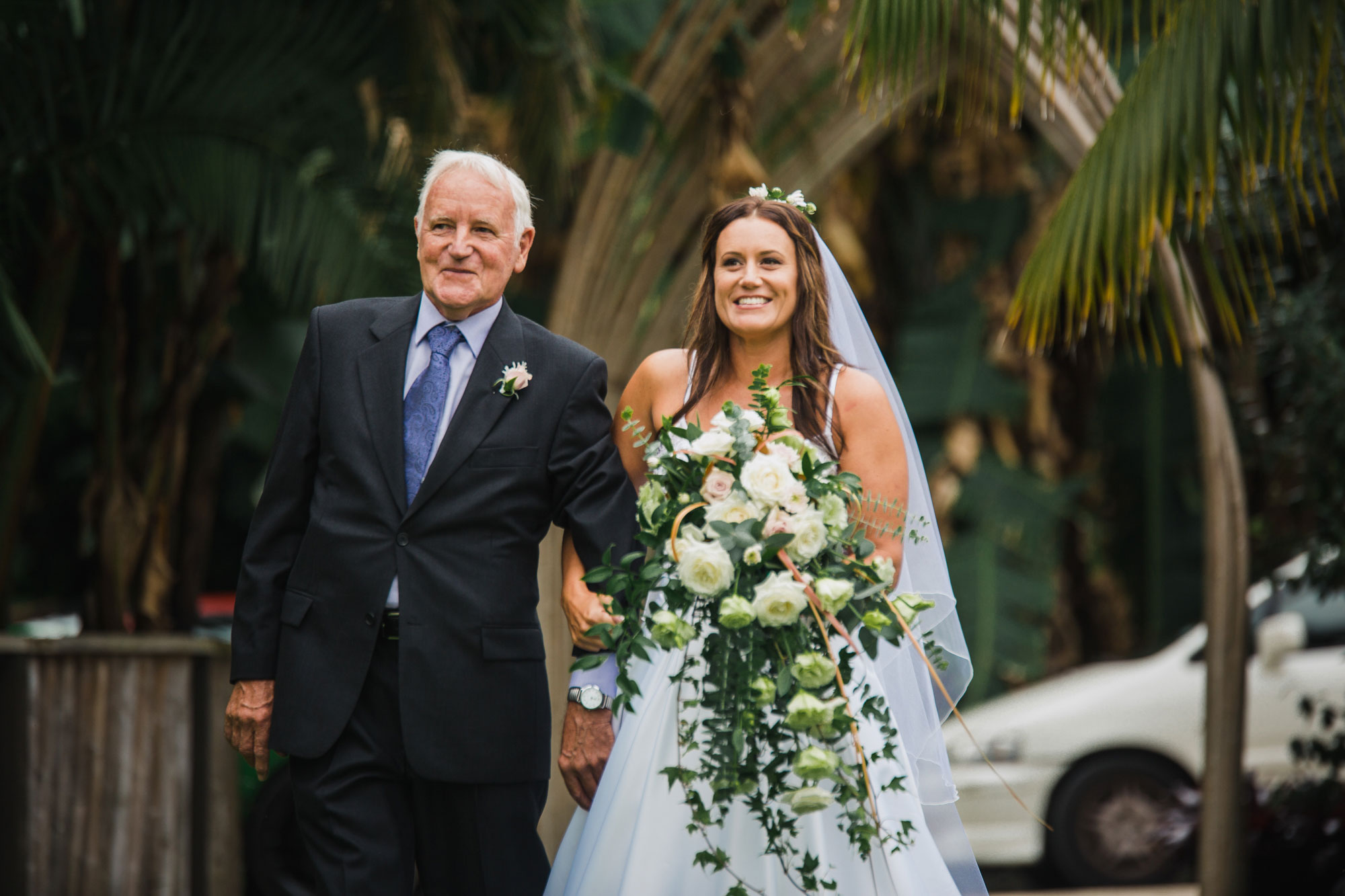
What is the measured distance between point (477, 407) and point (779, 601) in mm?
854

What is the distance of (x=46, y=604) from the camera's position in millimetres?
12250

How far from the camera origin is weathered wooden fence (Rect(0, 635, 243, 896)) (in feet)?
17.7

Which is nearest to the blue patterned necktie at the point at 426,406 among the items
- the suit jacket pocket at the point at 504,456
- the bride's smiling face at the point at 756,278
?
the suit jacket pocket at the point at 504,456

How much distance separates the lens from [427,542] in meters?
3.26

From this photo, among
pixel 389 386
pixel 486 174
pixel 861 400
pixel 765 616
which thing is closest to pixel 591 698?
pixel 765 616

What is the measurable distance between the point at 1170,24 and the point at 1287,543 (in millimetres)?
3218

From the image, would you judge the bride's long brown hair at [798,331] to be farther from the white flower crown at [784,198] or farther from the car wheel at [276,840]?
the car wheel at [276,840]

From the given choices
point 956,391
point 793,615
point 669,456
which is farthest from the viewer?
point 956,391

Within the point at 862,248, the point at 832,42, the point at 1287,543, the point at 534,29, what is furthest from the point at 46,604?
the point at 1287,543

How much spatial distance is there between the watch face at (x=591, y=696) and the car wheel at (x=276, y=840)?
9.77 feet

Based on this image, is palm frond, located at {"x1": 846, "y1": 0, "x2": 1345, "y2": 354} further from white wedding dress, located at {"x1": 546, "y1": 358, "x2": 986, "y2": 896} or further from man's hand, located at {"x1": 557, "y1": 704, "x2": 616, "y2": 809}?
man's hand, located at {"x1": 557, "y1": 704, "x2": 616, "y2": 809}

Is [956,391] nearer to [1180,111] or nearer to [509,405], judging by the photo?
[1180,111]

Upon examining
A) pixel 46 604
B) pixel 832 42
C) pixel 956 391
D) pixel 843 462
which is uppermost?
pixel 832 42

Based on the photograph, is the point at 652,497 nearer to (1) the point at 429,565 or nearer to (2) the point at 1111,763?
(1) the point at 429,565
